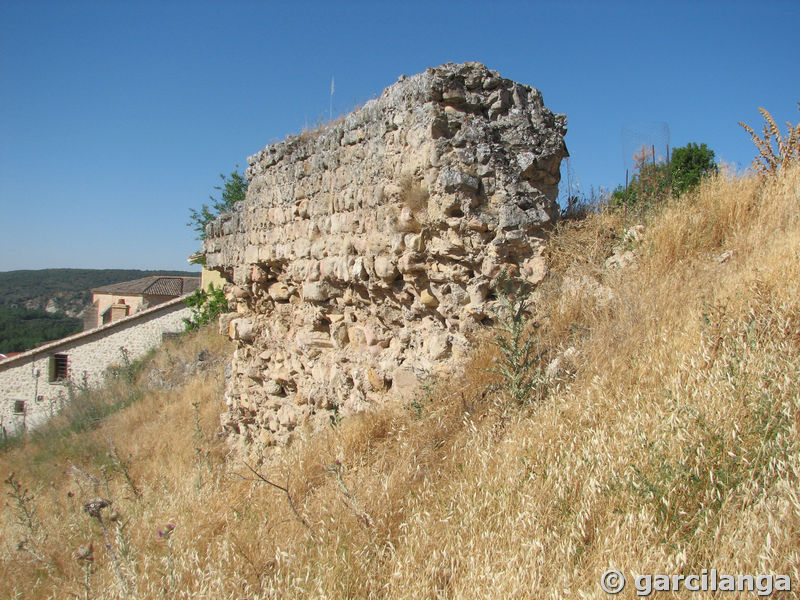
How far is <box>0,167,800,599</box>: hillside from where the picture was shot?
1990 mm

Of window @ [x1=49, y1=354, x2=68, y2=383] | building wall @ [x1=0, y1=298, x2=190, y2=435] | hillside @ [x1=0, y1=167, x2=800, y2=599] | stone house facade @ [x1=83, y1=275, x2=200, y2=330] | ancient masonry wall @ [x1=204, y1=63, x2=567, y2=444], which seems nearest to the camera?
hillside @ [x1=0, y1=167, x2=800, y2=599]

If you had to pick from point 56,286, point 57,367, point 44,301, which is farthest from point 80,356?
point 56,286

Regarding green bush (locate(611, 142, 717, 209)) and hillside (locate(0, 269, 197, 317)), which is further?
hillside (locate(0, 269, 197, 317))

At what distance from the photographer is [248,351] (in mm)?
6289

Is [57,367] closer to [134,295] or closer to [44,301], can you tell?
[134,295]

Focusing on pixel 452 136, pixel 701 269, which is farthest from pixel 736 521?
pixel 452 136

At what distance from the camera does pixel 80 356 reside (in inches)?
767

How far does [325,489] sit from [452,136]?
8.71ft

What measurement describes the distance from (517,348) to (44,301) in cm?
7010

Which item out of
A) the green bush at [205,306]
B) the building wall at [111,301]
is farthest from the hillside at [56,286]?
the green bush at [205,306]

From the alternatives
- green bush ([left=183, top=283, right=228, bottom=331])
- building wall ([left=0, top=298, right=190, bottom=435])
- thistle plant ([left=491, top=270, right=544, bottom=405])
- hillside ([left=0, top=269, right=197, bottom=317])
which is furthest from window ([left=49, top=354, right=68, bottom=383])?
hillside ([left=0, top=269, right=197, bottom=317])

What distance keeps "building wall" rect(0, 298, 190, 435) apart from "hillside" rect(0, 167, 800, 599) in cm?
1575

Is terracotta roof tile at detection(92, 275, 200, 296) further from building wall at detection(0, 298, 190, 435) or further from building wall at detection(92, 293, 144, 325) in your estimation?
building wall at detection(0, 298, 190, 435)

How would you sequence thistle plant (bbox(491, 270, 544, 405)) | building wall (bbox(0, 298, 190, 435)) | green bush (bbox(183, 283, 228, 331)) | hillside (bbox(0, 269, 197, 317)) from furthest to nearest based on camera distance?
hillside (bbox(0, 269, 197, 317)) < building wall (bbox(0, 298, 190, 435)) < green bush (bbox(183, 283, 228, 331)) < thistle plant (bbox(491, 270, 544, 405))
